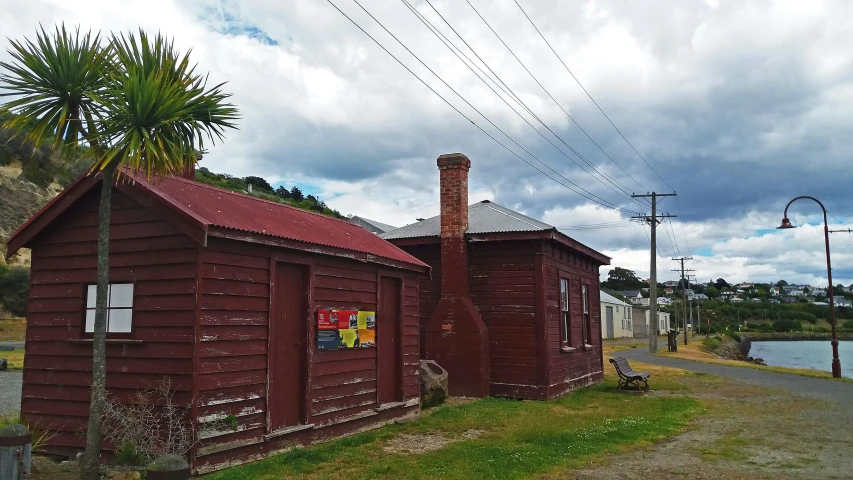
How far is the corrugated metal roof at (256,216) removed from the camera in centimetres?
792

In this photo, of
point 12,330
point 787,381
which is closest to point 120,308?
point 787,381

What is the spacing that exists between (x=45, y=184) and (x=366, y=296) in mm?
47195

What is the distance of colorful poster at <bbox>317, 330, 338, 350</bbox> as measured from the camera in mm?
9586

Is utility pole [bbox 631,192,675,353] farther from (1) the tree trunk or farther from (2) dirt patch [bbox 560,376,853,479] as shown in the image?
(1) the tree trunk

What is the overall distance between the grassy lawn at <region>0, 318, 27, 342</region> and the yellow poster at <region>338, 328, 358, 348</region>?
92.1ft

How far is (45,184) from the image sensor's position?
48.1m

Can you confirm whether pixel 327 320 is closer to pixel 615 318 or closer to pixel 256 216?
pixel 256 216

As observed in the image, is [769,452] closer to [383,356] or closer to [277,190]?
[383,356]

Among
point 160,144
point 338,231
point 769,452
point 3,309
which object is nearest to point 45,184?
point 3,309

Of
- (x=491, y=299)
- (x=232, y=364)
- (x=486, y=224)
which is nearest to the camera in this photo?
(x=232, y=364)

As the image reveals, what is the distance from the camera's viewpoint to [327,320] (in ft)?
32.0

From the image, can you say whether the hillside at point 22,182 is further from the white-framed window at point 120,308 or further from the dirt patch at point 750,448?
the dirt patch at point 750,448

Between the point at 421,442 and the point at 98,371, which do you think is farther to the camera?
the point at 421,442

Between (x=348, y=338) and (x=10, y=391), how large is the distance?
9755mm
